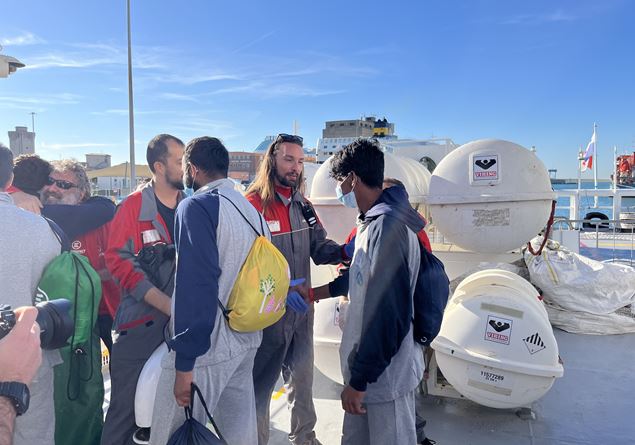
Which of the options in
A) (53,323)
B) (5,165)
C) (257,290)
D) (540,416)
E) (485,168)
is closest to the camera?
(53,323)

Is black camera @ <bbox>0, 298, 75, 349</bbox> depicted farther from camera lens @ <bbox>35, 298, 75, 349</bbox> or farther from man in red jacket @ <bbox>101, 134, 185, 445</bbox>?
man in red jacket @ <bbox>101, 134, 185, 445</bbox>

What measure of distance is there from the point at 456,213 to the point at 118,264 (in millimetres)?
3119

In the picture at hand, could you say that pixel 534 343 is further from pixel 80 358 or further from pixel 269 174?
pixel 80 358

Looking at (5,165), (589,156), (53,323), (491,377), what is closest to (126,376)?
(53,323)

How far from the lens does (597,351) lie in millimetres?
4867

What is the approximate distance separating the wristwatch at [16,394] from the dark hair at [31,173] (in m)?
1.89

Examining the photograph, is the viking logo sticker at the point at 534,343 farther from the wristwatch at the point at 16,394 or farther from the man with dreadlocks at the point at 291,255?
the wristwatch at the point at 16,394

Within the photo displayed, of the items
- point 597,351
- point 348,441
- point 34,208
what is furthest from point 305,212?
point 597,351

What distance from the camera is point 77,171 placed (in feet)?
10.3

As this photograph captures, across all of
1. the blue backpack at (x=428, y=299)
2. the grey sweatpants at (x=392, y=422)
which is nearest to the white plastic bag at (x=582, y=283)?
the blue backpack at (x=428, y=299)

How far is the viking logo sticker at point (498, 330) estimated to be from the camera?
3082mm

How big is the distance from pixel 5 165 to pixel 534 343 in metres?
3.31

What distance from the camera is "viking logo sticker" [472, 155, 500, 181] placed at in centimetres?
410

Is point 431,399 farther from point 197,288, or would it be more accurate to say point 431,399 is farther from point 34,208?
point 34,208
